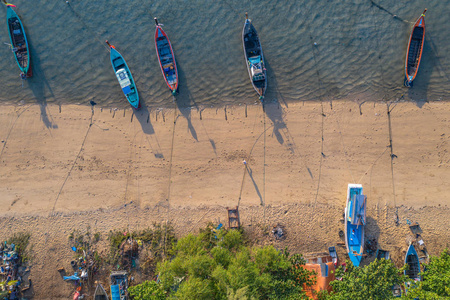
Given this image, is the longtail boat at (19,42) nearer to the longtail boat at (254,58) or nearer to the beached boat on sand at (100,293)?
the longtail boat at (254,58)

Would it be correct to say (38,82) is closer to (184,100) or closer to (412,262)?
(184,100)

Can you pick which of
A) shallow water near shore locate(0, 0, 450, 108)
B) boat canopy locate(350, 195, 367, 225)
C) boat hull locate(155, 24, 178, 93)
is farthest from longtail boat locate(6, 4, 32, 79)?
boat canopy locate(350, 195, 367, 225)

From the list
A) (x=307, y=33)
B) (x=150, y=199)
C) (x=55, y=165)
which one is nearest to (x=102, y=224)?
(x=150, y=199)

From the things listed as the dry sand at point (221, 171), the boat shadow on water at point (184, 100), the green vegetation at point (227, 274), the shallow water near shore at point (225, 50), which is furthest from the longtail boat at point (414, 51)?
the boat shadow on water at point (184, 100)

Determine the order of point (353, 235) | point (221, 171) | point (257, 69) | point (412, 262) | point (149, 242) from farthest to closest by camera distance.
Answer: point (221, 171) < point (149, 242) < point (257, 69) < point (353, 235) < point (412, 262)

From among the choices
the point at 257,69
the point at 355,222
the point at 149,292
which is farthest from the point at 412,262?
the point at 149,292

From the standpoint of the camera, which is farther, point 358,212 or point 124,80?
point 124,80

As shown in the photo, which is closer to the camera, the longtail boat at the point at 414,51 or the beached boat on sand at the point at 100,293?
the beached boat on sand at the point at 100,293
